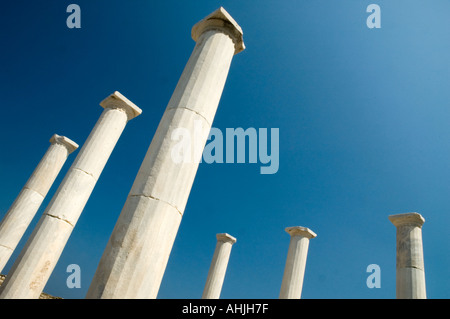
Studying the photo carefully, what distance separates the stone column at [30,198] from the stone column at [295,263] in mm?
34285

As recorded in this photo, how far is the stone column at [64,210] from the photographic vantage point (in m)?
25.2

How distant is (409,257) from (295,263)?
47.9 feet

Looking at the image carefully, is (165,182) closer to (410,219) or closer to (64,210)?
(64,210)

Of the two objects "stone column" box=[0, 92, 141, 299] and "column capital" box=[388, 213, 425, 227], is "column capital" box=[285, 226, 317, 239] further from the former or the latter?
"stone column" box=[0, 92, 141, 299]

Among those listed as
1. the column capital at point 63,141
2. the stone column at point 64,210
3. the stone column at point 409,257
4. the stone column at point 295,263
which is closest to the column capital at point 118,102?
the stone column at point 64,210

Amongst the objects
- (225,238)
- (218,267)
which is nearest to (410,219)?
(225,238)

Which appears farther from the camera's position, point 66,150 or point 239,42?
point 66,150

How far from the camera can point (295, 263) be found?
44.8 metres

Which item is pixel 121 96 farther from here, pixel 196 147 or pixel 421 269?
pixel 421 269

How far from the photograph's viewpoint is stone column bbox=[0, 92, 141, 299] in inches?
993

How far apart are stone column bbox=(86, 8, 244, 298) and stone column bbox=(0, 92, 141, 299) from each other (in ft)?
54.6

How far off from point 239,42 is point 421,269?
108ft
